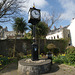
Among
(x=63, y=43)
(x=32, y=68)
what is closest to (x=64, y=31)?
(x=63, y=43)

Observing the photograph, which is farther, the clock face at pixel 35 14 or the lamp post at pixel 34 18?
the clock face at pixel 35 14

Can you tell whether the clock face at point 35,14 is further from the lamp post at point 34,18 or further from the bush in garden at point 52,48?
the bush in garden at point 52,48

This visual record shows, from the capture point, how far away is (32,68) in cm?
421

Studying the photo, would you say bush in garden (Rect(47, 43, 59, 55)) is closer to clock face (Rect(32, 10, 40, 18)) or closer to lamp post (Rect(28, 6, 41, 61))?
lamp post (Rect(28, 6, 41, 61))

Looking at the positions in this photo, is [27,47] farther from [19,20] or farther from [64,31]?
[64,31]

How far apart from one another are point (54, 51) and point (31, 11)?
7235 millimetres

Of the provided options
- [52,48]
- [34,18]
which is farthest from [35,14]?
[52,48]

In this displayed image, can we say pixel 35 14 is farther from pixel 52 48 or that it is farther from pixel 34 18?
pixel 52 48

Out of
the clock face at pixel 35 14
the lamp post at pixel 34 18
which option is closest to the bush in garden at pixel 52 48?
the lamp post at pixel 34 18

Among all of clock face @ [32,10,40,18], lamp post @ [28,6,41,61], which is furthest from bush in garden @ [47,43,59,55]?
clock face @ [32,10,40,18]

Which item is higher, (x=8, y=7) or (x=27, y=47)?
(x=8, y=7)

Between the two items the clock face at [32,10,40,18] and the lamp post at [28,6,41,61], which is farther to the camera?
the clock face at [32,10,40,18]

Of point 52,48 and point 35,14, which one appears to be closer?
point 35,14

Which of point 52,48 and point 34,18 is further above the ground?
point 34,18
